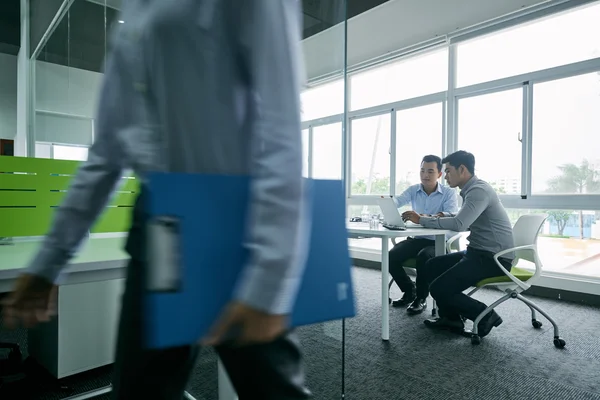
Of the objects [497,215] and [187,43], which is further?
[497,215]

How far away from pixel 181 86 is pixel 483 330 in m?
2.91

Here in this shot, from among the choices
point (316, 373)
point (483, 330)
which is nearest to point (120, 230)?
point (316, 373)

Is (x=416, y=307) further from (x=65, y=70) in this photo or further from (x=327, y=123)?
(x=65, y=70)

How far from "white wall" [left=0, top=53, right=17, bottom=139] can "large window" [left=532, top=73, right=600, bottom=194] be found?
5938mm

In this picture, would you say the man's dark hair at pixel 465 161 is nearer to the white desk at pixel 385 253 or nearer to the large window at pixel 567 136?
the white desk at pixel 385 253

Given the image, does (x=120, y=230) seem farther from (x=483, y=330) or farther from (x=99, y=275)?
(x=483, y=330)

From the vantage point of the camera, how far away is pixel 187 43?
1.72ft

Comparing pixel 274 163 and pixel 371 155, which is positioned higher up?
pixel 371 155

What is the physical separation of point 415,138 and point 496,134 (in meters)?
1.08

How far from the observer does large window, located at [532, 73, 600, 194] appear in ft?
12.5

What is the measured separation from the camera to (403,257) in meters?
3.67

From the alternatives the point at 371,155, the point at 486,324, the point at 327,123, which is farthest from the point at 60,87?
the point at 371,155

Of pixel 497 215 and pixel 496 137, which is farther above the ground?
pixel 496 137

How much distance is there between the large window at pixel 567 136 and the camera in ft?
12.5
